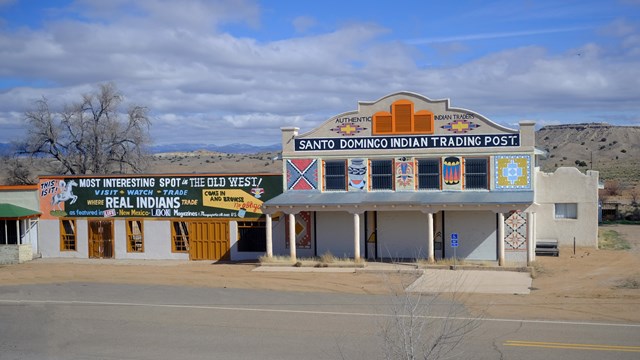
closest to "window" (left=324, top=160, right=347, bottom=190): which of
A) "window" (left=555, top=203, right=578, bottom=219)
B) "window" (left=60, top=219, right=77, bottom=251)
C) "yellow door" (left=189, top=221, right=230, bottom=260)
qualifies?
"yellow door" (left=189, top=221, right=230, bottom=260)

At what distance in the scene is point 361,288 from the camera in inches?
1051

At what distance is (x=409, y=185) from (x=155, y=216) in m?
12.6

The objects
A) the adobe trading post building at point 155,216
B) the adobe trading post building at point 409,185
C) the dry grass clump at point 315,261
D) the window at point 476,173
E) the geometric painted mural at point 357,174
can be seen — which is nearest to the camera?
the adobe trading post building at point 409,185

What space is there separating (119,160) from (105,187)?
1695 cm

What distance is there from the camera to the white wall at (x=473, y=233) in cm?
3150

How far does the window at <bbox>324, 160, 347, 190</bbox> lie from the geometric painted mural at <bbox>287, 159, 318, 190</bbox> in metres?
0.49

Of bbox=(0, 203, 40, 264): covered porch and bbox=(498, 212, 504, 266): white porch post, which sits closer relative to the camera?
bbox=(498, 212, 504, 266): white porch post

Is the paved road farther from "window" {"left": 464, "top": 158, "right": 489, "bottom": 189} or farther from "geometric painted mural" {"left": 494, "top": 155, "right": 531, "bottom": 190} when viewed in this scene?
"geometric painted mural" {"left": 494, "top": 155, "right": 531, "bottom": 190}

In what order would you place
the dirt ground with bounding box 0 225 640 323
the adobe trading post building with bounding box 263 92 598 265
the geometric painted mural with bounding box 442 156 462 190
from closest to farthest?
the dirt ground with bounding box 0 225 640 323 < the adobe trading post building with bounding box 263 92 598 265 < the geometric painted mural with bounding box 442 156 462 190

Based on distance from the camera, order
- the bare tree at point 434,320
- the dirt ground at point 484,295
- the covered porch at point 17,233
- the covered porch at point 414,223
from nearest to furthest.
Result: the bare tree at point 434,320, the dirt ground at point 484,295, the covered porch at point 414,223, the covered porch at point 17,233

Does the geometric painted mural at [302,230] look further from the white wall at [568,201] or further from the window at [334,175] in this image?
the white wall at [568,201]

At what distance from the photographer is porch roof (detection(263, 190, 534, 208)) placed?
2984cm

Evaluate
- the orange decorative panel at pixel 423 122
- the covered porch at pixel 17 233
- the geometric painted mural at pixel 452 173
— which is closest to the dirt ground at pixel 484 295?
the covered porch at pixel 17 233

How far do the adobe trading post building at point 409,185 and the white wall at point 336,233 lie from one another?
1.8 inches
